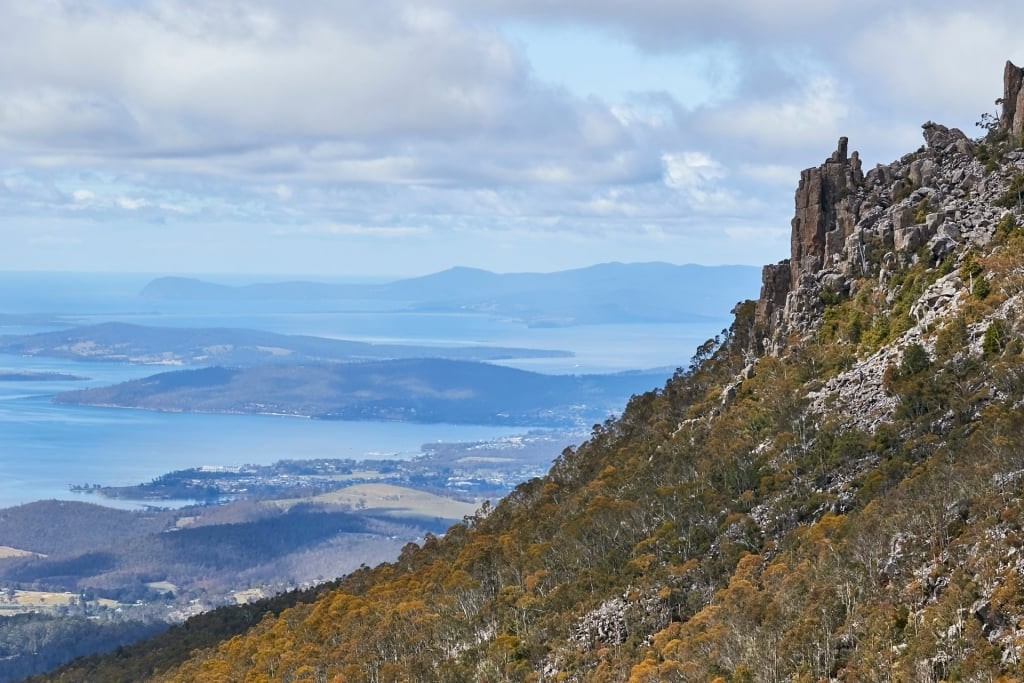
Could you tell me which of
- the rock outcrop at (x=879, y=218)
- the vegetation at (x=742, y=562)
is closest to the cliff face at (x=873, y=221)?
the rock outcrop at (x=879, y=218)

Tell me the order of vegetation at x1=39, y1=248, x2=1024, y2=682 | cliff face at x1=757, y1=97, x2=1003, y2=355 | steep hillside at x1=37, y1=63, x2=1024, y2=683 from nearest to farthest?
vegetation at x1=39, y1=248, x2=1024, y2=682
steep hillside at x1=37, y1=63, x2=1024, y2=683
cliff face at x1=757, y1=97, x2=1003, y2=355

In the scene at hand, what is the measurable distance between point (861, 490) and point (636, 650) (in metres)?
9.94

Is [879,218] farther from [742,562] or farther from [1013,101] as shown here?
[742,562]

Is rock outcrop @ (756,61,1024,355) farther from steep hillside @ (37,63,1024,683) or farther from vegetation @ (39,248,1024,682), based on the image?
vegetation @ (39,248,1024,682)

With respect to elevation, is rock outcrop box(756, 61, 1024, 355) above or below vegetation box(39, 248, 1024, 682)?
above

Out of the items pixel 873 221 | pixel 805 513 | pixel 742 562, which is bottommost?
pixel 742 562

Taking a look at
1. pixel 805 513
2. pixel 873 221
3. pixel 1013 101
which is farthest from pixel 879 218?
pixel 805 513

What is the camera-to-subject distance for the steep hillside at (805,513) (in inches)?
1603

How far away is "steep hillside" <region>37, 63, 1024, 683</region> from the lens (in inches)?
1603

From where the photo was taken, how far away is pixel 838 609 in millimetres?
42344

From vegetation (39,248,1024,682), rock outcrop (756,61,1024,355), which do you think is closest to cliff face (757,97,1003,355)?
rock outcrop (756,61,1024,355)

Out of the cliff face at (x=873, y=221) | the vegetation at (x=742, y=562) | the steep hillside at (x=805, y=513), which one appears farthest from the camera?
the cliff face at (x=873, y=221)

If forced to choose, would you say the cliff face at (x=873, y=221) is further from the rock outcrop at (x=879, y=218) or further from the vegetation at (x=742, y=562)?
the vegetation at (x=742, y=562)

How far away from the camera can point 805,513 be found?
53.7 meters
